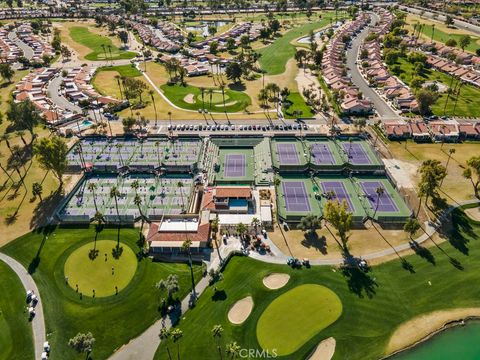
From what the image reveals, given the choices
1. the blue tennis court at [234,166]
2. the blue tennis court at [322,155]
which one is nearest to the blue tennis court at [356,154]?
the blue tennis court at [322,155]

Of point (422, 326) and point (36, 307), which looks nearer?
point (422, 326)

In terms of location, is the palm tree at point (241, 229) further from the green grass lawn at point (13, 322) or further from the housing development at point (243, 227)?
the green grass lawn at point (13, 322)

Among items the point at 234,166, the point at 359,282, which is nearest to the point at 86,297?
the point at 359,282

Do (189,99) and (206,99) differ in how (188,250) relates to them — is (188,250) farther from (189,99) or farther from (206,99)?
(189,99)

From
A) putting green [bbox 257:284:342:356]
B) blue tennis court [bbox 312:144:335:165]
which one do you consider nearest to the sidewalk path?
putting green [bbox 257:284:342:356]

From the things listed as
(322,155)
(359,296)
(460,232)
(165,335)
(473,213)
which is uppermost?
(322,155)

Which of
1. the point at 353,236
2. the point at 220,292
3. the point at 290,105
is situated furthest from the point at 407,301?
the point at 290,105

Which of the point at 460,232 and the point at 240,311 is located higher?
the point at 460,232
